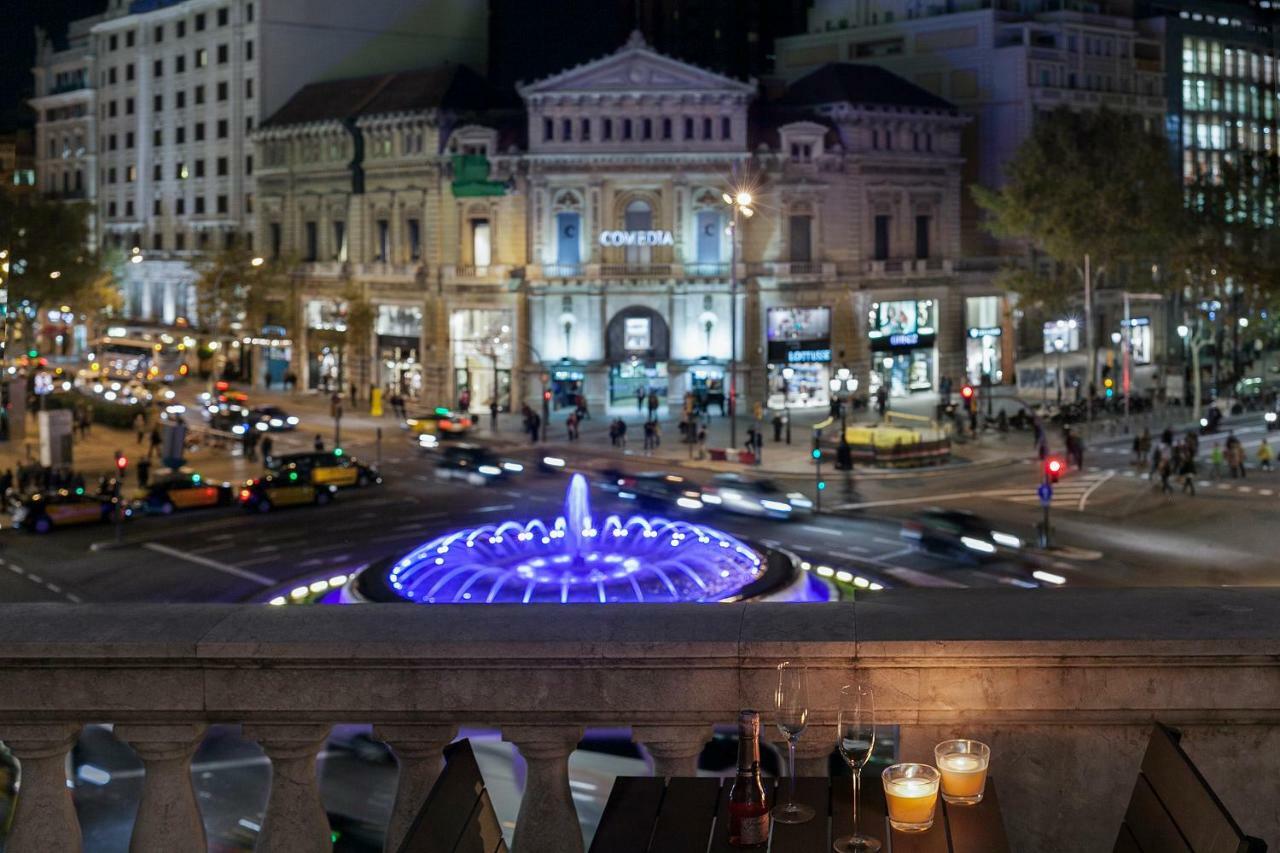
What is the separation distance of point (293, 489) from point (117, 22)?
83.7 m

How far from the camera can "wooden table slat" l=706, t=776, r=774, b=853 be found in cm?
668

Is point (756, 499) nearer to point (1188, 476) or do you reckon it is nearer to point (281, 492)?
point (1188, 476)

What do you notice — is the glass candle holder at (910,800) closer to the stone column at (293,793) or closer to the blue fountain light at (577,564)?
the stone column at (293,793)

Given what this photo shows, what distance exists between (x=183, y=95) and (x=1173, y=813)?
12297 cm

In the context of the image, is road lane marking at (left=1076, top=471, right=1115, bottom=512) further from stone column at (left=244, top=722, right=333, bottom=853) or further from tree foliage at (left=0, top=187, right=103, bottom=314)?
tree foliage at (left=0, top=187, right=103, bottom=314)

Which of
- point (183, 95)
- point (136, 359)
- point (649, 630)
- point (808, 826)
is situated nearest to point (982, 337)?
point (136, 359)

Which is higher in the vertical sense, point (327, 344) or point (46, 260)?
point (46, 260)

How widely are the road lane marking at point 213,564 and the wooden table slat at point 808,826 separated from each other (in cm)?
3688

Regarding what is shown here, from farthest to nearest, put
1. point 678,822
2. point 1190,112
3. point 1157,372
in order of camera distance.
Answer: point 1190,112 < point 1157,372 < point 678,822

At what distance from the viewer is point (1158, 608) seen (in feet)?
26.6

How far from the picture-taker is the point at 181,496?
55875mm

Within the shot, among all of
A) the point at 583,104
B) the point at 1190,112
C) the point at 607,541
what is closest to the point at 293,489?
the point at 607,541

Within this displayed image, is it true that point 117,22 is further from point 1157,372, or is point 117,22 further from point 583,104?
point 1157,372

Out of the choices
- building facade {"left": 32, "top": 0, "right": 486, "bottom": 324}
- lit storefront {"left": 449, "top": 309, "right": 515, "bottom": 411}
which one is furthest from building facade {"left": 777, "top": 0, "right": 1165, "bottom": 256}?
building facade {"left": 32, "top": 0, "right": 486, "bottom": 324}
